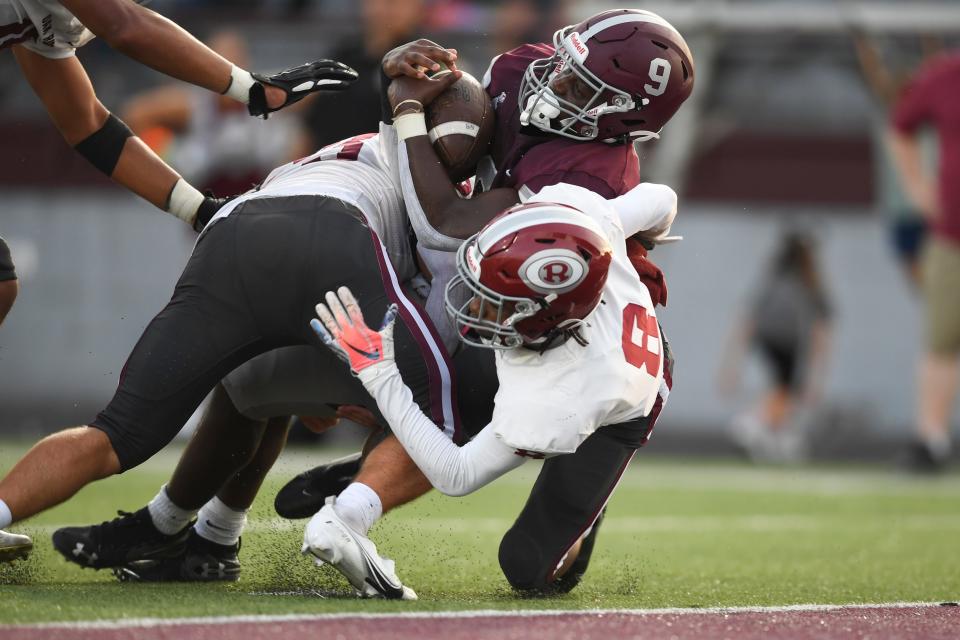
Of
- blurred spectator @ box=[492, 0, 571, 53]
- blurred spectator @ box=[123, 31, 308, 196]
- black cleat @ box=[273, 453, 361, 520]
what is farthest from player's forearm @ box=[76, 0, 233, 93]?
blurred spectator @ box=[492, 0, 571, 53]

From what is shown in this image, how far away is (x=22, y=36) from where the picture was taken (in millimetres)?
4059

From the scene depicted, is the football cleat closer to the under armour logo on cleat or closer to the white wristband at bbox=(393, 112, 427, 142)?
the under armour logo on cleat

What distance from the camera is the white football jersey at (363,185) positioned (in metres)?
3.88

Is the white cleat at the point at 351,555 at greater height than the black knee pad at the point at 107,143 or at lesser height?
lesser

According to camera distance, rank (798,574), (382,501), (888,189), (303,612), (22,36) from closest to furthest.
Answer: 1. (303,612)
2. (382,501)
3. (22,36)
4. (798,574)
5. (888,189)

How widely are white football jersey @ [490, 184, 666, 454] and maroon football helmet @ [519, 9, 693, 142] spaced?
0.30 meters

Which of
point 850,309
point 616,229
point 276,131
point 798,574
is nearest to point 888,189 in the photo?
point 850,309

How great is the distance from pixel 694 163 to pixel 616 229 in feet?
27.7

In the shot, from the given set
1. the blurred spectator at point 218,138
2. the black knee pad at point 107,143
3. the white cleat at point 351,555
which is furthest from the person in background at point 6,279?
the blurred spectator at point 218,138

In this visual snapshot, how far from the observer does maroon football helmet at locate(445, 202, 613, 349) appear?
3416 mm

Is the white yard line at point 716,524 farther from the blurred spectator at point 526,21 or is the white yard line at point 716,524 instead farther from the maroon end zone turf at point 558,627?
the blurred spectator at point 526,21

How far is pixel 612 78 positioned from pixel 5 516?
193 cm

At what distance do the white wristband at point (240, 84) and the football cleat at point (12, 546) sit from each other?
130 centimetres

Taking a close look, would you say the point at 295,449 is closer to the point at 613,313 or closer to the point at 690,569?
the point at 690,569
